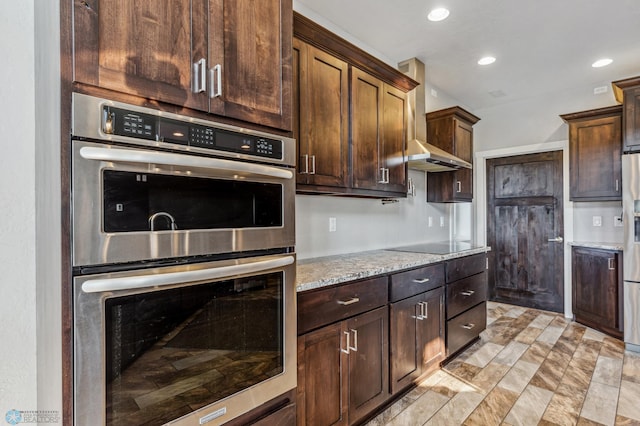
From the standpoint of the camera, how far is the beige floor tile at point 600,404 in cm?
208

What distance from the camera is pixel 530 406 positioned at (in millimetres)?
2221

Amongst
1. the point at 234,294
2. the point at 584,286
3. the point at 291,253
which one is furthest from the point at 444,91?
the point at 234,294

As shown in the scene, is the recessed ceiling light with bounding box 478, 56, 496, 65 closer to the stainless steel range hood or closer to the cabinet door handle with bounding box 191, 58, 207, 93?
the stainless steel range hood

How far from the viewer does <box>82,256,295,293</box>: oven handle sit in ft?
2.93

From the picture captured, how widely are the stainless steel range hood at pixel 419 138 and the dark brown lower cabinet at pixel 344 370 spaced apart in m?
1.40

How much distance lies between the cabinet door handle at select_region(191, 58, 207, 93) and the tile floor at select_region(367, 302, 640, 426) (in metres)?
2.08

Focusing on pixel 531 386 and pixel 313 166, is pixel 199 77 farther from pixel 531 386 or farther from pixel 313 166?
pixel 531 386

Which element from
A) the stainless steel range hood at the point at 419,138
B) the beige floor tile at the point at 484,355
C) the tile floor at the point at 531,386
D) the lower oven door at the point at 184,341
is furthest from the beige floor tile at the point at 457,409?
the stainless steel range hood at the point at 419,138

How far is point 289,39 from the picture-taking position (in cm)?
143

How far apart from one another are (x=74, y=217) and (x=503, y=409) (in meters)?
2.61

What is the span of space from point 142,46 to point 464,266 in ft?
9.38

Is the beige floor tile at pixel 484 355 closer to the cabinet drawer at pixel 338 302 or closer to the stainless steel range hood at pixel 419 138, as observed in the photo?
the cabinet drawer at pixel 338 302

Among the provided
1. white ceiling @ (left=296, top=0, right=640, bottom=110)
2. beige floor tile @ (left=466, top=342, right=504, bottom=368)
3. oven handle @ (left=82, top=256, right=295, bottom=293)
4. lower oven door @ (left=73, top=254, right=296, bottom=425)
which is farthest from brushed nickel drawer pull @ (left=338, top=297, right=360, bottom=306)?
white ceiling @ (left=296, top=0, right=640, bottom=110)

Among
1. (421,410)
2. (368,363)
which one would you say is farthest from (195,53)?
(421,410)
